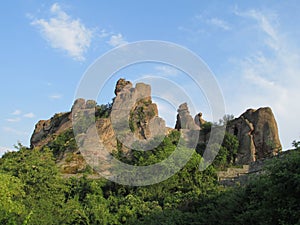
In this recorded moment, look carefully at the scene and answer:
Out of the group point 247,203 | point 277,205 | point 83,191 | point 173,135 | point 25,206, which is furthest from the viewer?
point 173,135

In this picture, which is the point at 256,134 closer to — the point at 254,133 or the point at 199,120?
the point at 254,133

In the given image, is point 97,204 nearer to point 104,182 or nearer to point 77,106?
point 104,182

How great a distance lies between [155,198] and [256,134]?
22321 mm

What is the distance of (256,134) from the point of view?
4575 cm

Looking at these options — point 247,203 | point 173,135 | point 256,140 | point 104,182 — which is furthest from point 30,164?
point 256,140

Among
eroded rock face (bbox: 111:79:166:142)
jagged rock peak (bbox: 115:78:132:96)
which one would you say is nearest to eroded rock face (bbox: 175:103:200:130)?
eroded rock face (bbox: 111:79:166:142)

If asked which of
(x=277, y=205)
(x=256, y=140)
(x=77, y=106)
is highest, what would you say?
(x=77, y=106)

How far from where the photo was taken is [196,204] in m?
21.8

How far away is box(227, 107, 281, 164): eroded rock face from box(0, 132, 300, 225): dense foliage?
14825mm

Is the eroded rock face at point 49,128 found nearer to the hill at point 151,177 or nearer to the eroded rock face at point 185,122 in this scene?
the hill at point 151,177

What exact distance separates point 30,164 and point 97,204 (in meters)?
5.18

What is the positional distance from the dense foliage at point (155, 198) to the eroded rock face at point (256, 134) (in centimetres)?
1482

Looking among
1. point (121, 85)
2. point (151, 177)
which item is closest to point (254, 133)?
point (151, 177)

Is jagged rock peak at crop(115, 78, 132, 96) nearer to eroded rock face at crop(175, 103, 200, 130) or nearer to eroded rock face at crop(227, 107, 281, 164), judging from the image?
eroded rock face at crop(175, 103, 200, 130)
